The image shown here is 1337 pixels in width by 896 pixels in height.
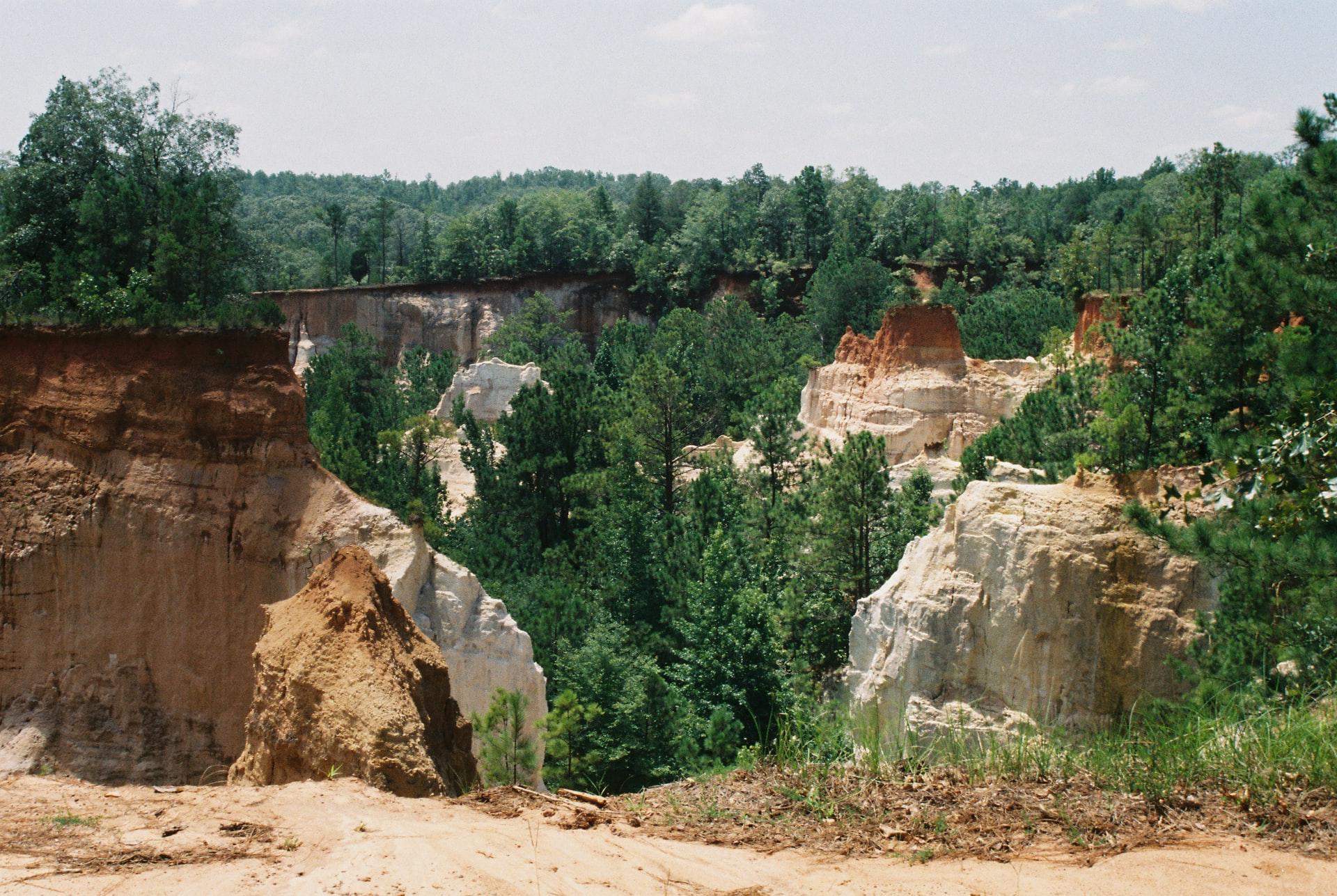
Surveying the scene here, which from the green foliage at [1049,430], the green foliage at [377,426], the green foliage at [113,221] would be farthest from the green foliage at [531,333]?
the green foliage at [1049,430]

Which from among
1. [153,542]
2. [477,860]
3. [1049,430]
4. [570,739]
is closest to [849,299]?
[1049,430]

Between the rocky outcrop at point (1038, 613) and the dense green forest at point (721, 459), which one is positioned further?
the rocky outcrop at point (1038, 613)

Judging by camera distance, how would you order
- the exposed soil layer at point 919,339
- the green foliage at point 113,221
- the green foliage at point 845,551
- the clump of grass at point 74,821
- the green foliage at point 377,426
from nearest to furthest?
the clump of grass at point 74,821
the green foliage at point 113,221
the green foliage at point 845,551
the green foliage at point 377,426
the exposed soil layer at point 919,339

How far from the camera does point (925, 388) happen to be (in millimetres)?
42094

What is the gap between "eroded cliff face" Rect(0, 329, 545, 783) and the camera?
18688mm

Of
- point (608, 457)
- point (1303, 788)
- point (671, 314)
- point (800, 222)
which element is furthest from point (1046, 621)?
point (800, 222)

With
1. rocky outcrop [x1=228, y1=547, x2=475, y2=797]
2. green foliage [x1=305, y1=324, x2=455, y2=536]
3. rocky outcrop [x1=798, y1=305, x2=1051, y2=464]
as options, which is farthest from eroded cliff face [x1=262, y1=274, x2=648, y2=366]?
rocky outcrop [x1=228, y1=547, x2=475, y2=797]

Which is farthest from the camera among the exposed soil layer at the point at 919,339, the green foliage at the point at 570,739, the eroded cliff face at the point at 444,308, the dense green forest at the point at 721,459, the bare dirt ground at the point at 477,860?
the eroded cliff face at the point at 444,308

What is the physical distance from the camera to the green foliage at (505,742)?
639 inches

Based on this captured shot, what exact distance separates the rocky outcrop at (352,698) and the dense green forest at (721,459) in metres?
2.80

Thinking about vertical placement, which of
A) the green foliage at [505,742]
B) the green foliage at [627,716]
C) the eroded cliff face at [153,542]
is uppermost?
the eroded cliff face at [153,542]

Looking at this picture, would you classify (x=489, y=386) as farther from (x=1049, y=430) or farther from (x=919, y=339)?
(x=1049, y=430)

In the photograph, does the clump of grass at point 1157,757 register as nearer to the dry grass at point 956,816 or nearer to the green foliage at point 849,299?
the dry grass at point 956,816

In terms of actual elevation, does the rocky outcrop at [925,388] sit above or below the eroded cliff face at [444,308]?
below
